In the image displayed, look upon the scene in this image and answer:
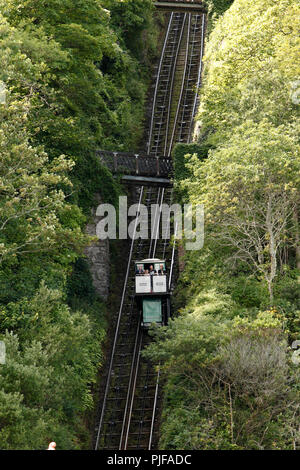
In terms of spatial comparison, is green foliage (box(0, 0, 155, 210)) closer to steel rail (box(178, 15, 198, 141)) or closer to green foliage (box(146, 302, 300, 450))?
steel rail (box(178, 15, 198, 141))

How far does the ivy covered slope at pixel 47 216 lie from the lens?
82.6ft

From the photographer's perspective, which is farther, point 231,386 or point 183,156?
point 183,156

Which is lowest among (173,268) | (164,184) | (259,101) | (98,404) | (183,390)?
(98,404)

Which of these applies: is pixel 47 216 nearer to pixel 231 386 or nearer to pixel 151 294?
pixel 231 386

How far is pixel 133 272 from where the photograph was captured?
149 ft

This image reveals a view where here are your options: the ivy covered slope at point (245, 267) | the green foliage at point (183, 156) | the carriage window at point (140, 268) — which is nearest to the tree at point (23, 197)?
the ivy covered slope at point (245, 267)

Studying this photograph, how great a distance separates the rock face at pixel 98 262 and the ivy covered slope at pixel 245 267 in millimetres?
4579

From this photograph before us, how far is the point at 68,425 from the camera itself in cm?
2853

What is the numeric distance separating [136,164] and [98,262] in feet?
20.4

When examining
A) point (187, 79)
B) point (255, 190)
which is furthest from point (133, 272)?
point (187, 79)

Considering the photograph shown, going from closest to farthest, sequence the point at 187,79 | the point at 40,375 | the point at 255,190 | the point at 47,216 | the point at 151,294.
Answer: the point at 40,375, the point at 47,216, the point at 255,190, the point at 151,294, the point at 187,79

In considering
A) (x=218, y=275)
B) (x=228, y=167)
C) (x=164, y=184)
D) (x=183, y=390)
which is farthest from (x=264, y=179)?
(x=164, y=184)
